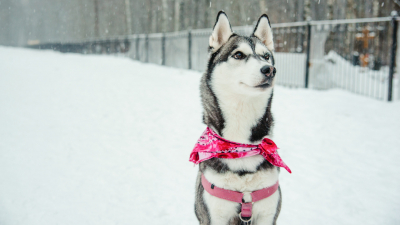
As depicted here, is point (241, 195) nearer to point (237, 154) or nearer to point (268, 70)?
point (237, 154)

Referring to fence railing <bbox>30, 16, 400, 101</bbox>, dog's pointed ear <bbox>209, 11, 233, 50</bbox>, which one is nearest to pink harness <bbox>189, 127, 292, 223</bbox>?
dog's pointed ear <bbox>209, 11, 233, 50</bbox>

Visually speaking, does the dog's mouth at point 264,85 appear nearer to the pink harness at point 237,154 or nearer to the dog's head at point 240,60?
the dog's head at point 240,60

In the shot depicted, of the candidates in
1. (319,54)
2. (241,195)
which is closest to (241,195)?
(241,195)

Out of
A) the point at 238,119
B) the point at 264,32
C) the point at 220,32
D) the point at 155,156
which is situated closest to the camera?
the point at 238,119

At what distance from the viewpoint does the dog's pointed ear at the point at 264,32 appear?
229 cm

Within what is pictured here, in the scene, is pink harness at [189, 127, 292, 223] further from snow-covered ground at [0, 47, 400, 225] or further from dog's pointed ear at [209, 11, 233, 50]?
snow-covered ground at [0, 47, 400, 225]

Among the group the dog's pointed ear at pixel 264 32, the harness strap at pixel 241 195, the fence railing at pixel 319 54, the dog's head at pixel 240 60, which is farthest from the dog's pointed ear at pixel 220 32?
the fence railing at pixel 319 54

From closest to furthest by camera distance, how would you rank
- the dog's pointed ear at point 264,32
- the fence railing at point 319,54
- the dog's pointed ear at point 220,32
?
the dog's pointed ear at point 220,32 → the dog's pointed ear at point 264,32 → the fence railing at point 319,54

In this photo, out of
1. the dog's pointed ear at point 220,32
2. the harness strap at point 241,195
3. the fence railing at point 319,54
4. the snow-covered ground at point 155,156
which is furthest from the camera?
the fence railing at point 319,54

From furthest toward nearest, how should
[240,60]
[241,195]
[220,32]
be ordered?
[220,32] → [240,60] → [241,195]

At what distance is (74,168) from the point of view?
165 inches

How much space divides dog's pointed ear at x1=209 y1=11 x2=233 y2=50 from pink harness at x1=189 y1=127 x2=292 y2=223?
32.4 inches

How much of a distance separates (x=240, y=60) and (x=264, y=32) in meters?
0.48

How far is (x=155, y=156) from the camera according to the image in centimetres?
464
